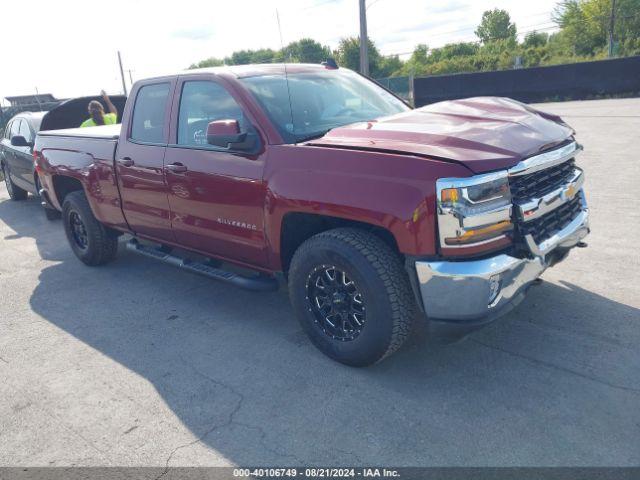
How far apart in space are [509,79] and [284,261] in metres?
21.9

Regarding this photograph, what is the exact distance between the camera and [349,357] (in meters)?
3.48

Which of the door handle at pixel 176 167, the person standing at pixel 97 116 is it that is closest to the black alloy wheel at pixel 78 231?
the door handle at pixel 176 167

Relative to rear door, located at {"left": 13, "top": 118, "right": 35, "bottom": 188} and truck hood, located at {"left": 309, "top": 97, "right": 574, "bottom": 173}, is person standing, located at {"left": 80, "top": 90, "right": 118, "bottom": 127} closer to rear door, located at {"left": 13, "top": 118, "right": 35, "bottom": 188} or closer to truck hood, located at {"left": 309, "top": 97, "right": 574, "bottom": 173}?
rear door, located at {"left": 13, "top": 118, "right": 35, "bottom": 188}

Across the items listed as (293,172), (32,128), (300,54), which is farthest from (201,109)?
(32,128)

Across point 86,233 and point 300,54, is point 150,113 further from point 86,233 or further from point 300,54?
point 300,54

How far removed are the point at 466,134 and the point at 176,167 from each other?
228cm

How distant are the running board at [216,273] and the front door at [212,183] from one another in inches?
5.1

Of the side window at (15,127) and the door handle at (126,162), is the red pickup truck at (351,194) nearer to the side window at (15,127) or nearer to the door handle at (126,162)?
the door handle at (126,162)

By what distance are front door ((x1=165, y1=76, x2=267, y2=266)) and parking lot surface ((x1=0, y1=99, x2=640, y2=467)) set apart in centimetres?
69

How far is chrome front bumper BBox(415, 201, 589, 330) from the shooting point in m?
2.92

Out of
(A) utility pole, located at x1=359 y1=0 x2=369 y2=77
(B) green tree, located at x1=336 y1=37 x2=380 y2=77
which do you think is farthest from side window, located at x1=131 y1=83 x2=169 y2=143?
(B) green tree, located at x1=336 y1=37 x2=380 y2=77

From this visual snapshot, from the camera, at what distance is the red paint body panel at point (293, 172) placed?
3020mm

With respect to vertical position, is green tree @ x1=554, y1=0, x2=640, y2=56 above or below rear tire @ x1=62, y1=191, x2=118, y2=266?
above

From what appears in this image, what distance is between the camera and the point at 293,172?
3.51m
